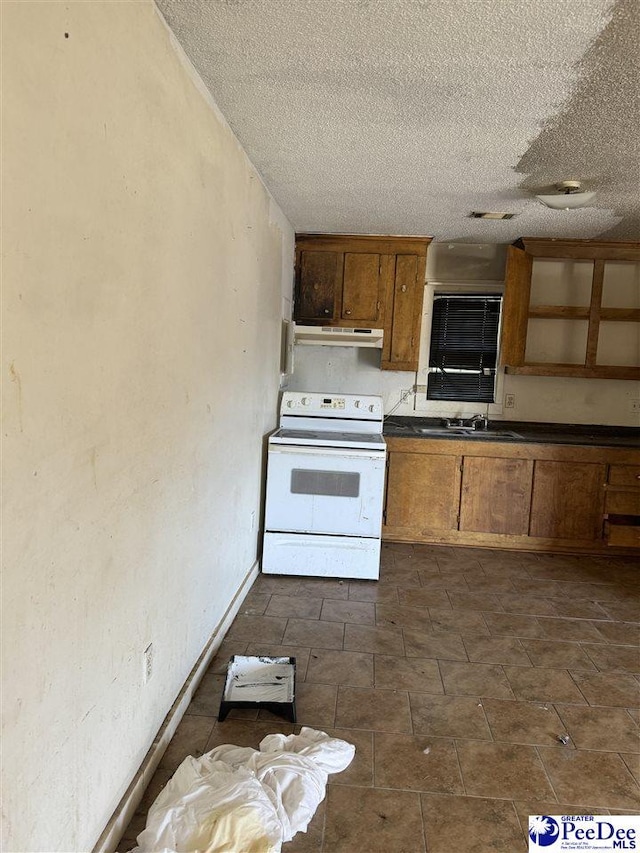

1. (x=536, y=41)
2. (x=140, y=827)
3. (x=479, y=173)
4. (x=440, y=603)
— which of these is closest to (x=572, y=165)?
(x=479, y=173)

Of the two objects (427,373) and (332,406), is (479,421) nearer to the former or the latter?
(427,373)

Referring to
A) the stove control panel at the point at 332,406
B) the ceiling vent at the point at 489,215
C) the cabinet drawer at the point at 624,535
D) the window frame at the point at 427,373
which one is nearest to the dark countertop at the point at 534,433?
the window frame at the point at 427,373

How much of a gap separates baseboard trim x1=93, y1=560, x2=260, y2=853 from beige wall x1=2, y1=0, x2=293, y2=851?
0.04 meters

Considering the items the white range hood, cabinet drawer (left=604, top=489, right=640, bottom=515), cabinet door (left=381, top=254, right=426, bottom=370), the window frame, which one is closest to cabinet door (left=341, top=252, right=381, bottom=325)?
cabinet door (left=381, top=254, right=426, bottom=370)

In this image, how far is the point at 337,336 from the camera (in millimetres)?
3951

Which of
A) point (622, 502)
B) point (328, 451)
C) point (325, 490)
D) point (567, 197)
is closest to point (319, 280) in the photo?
point (328, 451)

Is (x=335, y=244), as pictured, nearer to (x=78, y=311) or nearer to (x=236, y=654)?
(x=236, y=654)

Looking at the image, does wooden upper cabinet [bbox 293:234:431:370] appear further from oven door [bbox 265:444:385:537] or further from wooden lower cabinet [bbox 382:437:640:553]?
oven door [bbox 265:444:385:537]

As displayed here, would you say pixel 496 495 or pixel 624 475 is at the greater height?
pixel 624 475

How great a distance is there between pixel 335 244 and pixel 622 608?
3.05m

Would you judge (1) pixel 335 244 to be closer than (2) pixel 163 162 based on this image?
No

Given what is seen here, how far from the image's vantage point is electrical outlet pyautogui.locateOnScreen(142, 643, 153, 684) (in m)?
1.71

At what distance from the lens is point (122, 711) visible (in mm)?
1564

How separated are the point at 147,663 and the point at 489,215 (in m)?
3.09
